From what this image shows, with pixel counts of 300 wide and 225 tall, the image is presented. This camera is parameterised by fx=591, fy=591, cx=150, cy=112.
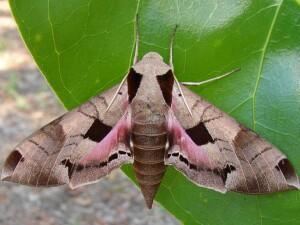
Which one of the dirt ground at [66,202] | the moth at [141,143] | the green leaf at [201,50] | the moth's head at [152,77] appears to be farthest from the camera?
the dirt ground at [66,202]

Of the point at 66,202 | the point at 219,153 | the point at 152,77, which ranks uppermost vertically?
the point at 152,77

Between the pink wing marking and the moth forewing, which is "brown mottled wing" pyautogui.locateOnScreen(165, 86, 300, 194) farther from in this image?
the pink wing marking

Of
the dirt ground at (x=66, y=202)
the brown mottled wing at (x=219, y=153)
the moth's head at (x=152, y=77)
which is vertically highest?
the moth's head at (x=152, y=77)

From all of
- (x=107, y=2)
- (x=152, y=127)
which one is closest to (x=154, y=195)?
(x=152, y=127)

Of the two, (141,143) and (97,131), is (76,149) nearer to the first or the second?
(97,131)

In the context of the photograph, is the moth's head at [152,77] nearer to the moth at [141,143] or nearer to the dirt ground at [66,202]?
the moth at [141,143]

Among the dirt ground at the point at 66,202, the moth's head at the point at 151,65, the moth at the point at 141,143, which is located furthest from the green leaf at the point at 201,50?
the dirt ground at the point at 66,202

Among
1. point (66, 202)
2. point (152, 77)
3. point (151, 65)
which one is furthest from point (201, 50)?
point (66, 202)
